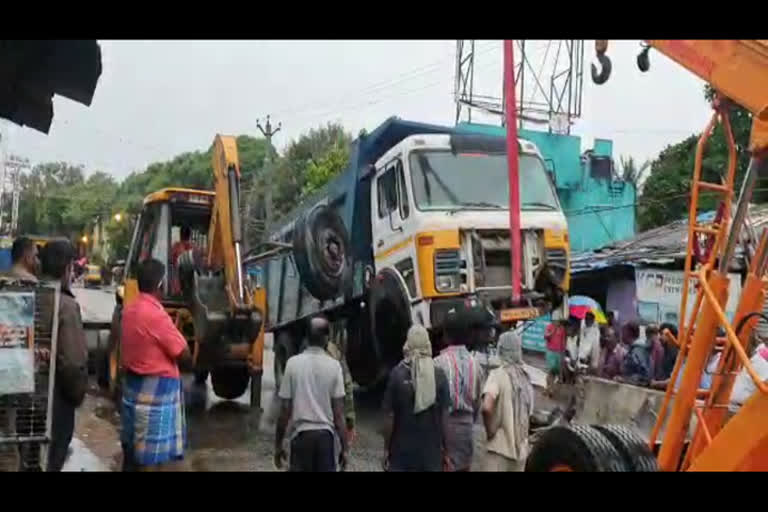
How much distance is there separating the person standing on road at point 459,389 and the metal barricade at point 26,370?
215 cm

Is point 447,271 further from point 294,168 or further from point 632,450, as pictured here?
point 294,168

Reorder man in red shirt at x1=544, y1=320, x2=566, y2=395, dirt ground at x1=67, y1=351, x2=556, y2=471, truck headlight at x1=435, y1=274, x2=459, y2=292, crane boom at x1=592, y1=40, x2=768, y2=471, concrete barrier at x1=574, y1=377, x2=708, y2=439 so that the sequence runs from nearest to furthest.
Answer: crane boom at x1=592, y1=40, x2=768, y2=471 < concrete barrier at x1=574, y1=377, x2=708, y2=439 < dirt ground at x1=67, y1=351, x2=556, y2=471 < truck headlight at x1=435, y1=274, x2=459, y2=292 < man in red shirt at x1=544, y1=320, x2=566, y2=395

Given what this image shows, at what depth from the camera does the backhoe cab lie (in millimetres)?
9109

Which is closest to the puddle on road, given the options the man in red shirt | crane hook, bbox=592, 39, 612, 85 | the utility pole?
crane hook, bbox=592, 39, 612, 85

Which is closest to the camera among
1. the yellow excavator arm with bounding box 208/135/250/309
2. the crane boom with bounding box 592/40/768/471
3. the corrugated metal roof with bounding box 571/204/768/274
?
the crane boom with bounding box 592/40/768/471

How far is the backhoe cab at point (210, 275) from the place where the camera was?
29.9ft

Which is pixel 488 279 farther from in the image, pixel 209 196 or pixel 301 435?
pixel 301 435

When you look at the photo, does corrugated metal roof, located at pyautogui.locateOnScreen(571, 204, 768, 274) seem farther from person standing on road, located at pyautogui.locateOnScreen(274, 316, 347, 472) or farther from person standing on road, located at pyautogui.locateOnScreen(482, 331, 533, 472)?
person standing on road, located at pyautogui.locateOnScreen(274, 316, 347, 472)

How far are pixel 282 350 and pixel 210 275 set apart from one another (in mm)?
2898

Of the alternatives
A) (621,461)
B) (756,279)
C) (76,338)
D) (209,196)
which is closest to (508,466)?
(621,461)

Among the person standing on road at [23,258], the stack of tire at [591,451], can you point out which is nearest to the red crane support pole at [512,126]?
the stack of tire at [591,451]
